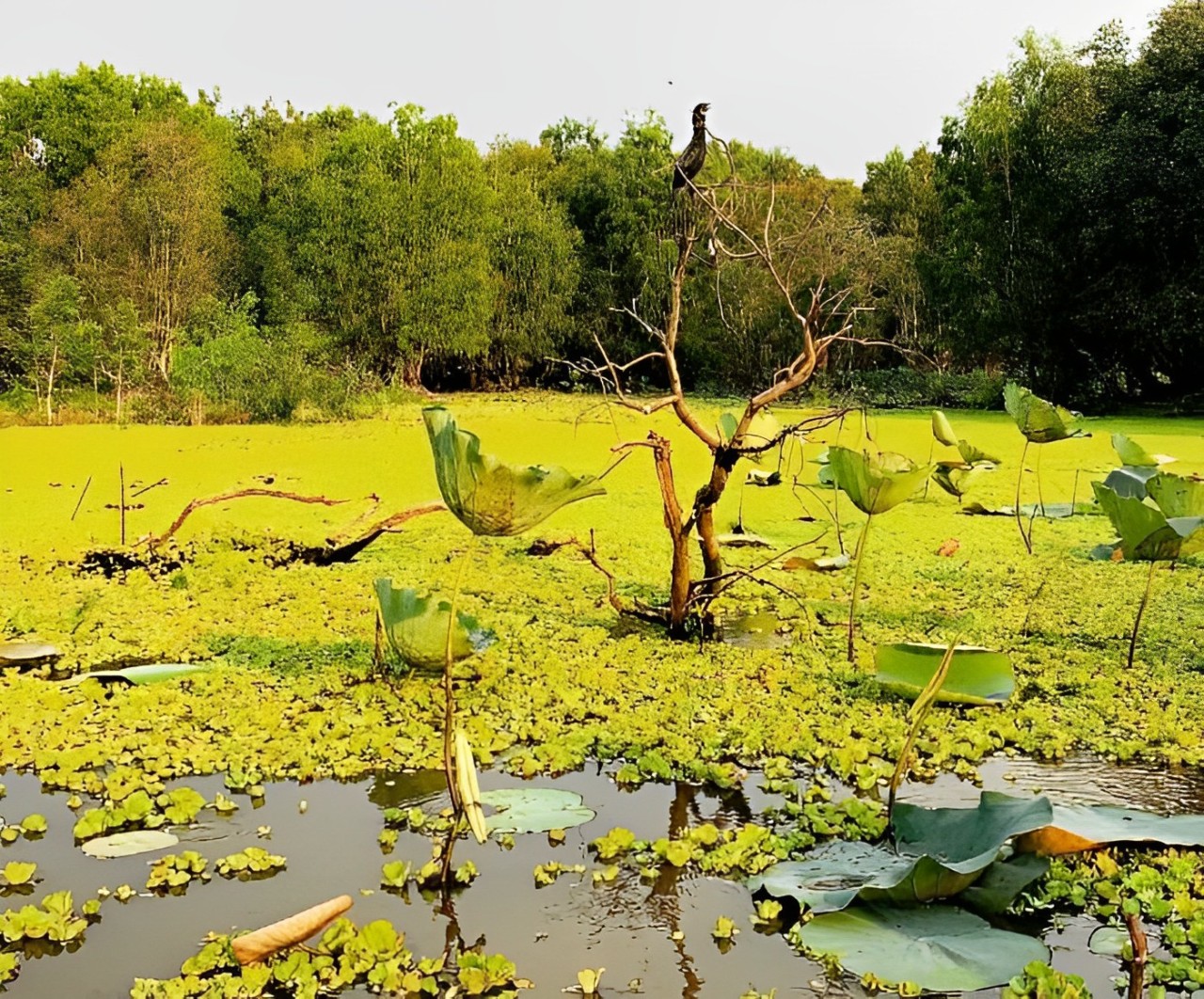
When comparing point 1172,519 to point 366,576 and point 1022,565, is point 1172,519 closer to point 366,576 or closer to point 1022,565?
point 1022,565

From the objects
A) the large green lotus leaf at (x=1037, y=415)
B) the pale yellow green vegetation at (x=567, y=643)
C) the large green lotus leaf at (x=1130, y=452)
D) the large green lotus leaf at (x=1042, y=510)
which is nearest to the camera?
the pale yellow green vegetation at (x=567, y=643)

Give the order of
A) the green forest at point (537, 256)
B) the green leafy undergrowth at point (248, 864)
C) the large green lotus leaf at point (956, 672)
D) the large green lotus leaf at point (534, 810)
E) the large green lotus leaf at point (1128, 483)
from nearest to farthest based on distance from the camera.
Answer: the green leafy undergrowth at point (248, 864) → the large green lotus leaf at point (534, 810) → the large green lotus leaf at point (956, 672) → the large green lotus leaf at point (1128, 483) → the green forest at point (537, 256)

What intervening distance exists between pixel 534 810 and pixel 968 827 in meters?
0.85

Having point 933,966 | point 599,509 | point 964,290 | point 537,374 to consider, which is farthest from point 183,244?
point 933,966

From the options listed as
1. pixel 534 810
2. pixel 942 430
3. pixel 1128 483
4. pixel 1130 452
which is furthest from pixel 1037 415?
pixel 534 810

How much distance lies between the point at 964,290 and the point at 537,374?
302 inches

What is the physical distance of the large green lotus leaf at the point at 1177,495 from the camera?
11.5ft

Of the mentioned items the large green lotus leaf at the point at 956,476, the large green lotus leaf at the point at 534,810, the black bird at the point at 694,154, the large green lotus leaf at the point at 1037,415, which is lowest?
the large green lotus leaf at the point at 534,810

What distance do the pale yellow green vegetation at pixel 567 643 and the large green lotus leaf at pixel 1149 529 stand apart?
0.37 metres

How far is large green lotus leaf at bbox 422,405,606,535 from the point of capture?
250 cm

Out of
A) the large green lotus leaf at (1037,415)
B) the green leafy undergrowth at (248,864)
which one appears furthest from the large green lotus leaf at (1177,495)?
the green leafy undergrowth at (248,864)

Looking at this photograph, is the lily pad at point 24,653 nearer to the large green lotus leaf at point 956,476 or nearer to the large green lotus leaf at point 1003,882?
the large green lotus leaf at point 1003,882

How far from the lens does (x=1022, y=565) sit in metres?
5.08

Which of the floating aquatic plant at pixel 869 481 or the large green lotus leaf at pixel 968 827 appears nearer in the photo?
the large green lotus leaf at pixel 968 827
